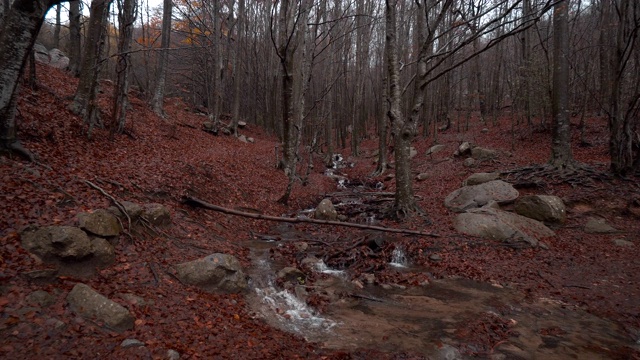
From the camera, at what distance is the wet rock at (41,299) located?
3.48 m

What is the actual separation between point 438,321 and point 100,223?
5466mm

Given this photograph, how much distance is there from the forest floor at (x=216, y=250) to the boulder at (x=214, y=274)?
22 centimetres

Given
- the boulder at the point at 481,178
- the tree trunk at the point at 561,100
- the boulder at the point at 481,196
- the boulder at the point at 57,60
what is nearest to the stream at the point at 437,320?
the boulder at the point at 481,196

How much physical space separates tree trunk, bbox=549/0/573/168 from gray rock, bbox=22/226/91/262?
1373cm

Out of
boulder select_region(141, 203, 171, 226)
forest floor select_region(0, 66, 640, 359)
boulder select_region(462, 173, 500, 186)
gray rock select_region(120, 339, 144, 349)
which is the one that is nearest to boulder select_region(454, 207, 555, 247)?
forest floor select_region(0, 66, 640, 359)

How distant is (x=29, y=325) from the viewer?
3.23 meters

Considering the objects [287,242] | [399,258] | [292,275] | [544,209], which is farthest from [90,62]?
[544,209]

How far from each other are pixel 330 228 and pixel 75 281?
6.73 meters

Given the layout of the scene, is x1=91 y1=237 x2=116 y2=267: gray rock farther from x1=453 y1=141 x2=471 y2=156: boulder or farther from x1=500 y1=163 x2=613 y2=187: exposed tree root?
x1=453 y1=141 x2=471 y2=156: boulder

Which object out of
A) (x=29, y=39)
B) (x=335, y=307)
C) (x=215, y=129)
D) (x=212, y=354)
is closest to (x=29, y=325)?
(x=212, y=354)

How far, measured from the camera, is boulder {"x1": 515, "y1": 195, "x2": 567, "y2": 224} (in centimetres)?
928

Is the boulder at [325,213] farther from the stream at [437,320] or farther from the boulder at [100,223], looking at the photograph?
the boulder at [100,223]

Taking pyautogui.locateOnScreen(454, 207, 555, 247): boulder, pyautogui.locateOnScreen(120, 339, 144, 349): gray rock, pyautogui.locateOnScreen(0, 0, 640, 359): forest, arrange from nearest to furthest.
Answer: pyautogui.locateOnScreen(120, 339, 144, 349): gray rock, pyautogui.locateOnScreen(0, 0, 640, 359): forest, pyautogui.locateOnScreen(454, 207, 555, 247): boulder

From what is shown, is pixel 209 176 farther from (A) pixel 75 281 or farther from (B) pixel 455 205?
(B) pixel 455 205
